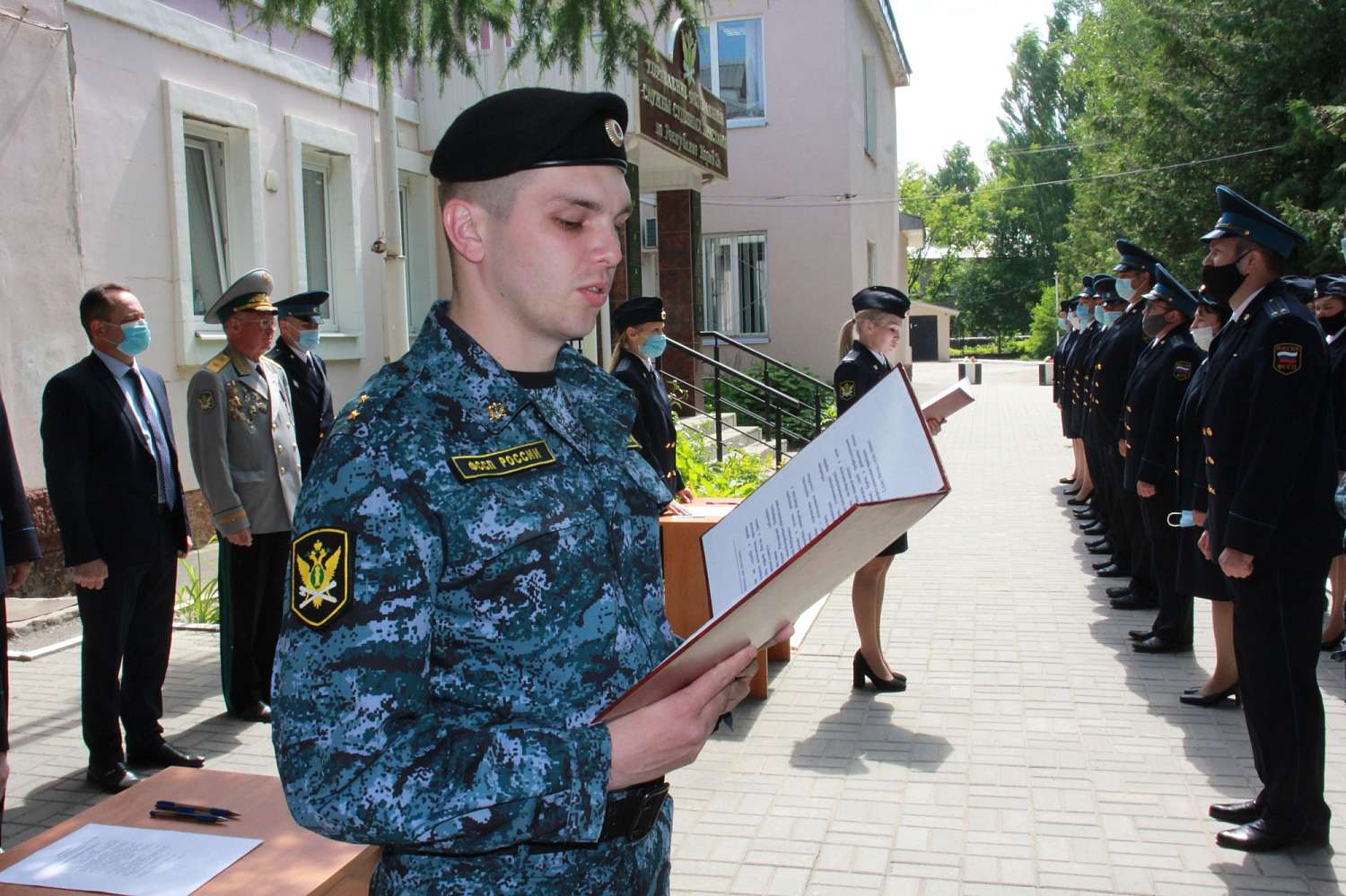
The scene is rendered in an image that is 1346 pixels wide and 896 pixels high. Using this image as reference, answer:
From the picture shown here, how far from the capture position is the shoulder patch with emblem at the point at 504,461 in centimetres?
146

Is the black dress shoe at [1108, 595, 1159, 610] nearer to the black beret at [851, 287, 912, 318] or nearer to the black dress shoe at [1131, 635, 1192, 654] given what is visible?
the black dress shoe at [1131, 635, 1192, 654]

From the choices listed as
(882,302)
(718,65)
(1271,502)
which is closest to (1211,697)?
(1271,502)

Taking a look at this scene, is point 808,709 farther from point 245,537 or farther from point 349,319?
point 349,319

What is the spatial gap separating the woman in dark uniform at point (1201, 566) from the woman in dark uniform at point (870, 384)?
4.55 feet

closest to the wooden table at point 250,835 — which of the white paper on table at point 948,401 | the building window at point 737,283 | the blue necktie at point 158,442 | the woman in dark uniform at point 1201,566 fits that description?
the white paper on table at point 948,401

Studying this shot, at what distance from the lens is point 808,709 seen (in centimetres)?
589

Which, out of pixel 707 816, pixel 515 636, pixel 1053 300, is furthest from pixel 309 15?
pixel 1053 300

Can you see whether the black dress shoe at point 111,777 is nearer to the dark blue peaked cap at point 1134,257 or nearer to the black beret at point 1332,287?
the black beret at point 1332,287

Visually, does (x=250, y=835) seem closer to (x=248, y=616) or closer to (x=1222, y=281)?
(x=248, y=616)

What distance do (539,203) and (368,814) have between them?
84 cm

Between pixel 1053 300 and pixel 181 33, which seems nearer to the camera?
pixel 181 33

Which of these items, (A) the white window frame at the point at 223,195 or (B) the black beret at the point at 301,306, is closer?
(B) the black beret at the point at 301,306

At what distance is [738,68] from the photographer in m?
21.8

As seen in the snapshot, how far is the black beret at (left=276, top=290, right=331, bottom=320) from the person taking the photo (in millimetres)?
6555
